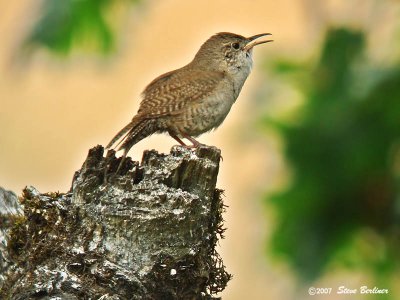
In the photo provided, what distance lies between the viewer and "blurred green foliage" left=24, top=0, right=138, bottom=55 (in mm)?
7981

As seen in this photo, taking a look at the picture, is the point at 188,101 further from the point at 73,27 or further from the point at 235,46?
the point at 73,27

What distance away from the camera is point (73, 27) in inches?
324

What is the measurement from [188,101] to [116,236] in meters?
3.04

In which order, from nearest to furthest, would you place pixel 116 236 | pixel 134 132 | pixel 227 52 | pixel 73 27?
pixel 116 236 < pixel 134 132 < pixel 227 52 < pixel 73 27

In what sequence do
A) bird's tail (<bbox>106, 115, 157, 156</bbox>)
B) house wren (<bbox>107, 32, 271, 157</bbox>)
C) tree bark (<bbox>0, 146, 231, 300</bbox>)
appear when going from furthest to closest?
house wren (<bbox>107, 32, 271, 157</bbox>), bird's tail (<bbox>106, 115, 157, 156</bbox>), tree bark (<bbox>0, 146, 231, 300</bbox>)

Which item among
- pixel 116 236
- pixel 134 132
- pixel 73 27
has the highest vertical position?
pixel 73 27

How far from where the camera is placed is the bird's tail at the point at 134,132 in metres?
6.01

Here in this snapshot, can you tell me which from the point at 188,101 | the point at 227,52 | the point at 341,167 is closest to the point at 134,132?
the point at 188,101

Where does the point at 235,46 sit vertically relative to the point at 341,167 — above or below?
above

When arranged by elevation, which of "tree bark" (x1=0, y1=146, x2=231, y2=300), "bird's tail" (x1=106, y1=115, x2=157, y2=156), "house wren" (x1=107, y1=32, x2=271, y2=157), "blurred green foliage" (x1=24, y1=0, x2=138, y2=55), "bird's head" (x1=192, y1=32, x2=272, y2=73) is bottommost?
"tree bark" (x1=0, y1=146, x2=231, y2=300)

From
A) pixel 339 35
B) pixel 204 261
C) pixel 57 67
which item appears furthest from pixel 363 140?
pixel 204 261

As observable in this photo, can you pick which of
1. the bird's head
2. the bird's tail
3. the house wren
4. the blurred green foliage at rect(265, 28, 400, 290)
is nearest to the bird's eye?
the bird's head

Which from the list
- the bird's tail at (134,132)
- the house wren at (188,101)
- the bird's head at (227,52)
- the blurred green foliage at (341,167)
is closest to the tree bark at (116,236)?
the bird's tail at (134,132)

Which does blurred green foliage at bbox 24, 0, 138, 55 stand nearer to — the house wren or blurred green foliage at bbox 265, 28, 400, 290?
the house wren
